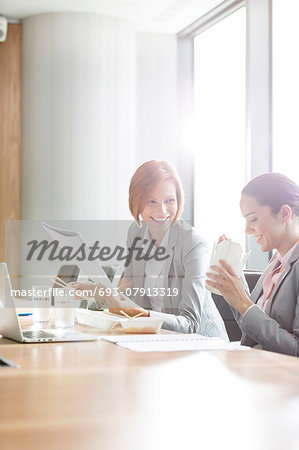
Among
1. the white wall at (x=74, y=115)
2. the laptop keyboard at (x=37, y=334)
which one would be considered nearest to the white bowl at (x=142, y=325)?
the laptop keyboard at (x=37, y=334)

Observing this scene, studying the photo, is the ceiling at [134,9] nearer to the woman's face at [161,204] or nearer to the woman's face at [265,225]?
the woman's face at [161,204]

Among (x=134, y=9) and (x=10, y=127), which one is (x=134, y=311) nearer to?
(x=134, y=9)

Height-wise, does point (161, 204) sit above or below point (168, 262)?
above

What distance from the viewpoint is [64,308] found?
7.03 feet

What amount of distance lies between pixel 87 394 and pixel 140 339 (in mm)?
818

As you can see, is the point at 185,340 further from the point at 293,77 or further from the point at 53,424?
the point at 293,77

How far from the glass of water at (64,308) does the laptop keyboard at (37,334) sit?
8 cm

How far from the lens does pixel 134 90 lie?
590 centimetres

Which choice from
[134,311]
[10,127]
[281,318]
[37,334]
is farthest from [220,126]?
[37,334]

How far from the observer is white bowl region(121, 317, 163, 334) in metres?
2.11

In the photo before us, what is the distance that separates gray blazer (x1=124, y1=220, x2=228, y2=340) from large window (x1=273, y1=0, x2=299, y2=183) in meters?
1.82

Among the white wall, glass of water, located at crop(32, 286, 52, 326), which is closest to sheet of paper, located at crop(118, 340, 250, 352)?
glass of water, located at crop(32, 286, 52, 326)

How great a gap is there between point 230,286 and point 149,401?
1.12 m

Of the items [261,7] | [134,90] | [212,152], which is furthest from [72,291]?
[134,90]
